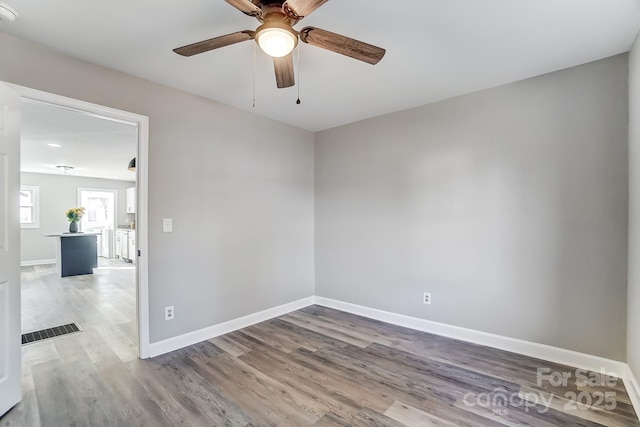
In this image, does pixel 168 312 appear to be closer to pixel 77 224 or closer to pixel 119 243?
pixel 77 224

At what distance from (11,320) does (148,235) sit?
998 mm

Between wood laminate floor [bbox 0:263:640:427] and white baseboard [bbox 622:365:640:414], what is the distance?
42mm

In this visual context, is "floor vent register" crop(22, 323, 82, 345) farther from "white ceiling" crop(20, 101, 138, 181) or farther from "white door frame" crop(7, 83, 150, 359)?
"white ceiling" crop(20, 101, 138, 181)

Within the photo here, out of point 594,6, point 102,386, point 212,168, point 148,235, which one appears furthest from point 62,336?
point 594,6

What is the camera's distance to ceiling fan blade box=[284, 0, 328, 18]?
136cm

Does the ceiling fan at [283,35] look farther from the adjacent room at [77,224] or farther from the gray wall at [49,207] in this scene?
the gray wall at [49,207]

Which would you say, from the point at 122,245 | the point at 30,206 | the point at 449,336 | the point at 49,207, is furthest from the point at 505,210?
the point at 30,206

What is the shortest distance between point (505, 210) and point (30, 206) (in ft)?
33.7

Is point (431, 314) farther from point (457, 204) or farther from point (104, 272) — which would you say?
point (104, 272)

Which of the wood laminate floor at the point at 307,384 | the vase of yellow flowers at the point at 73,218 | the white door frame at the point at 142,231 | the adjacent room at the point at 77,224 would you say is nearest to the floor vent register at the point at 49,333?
the adjacent room at the point at 77,224

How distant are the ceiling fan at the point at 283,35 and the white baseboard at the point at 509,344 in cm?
267

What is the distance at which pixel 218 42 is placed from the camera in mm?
1661

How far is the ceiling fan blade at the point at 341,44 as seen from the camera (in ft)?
5.22

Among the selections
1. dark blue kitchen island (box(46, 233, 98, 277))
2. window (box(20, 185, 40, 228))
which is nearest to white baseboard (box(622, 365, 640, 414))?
dark blue kitchen island (box(46, 233, 98, 277))
